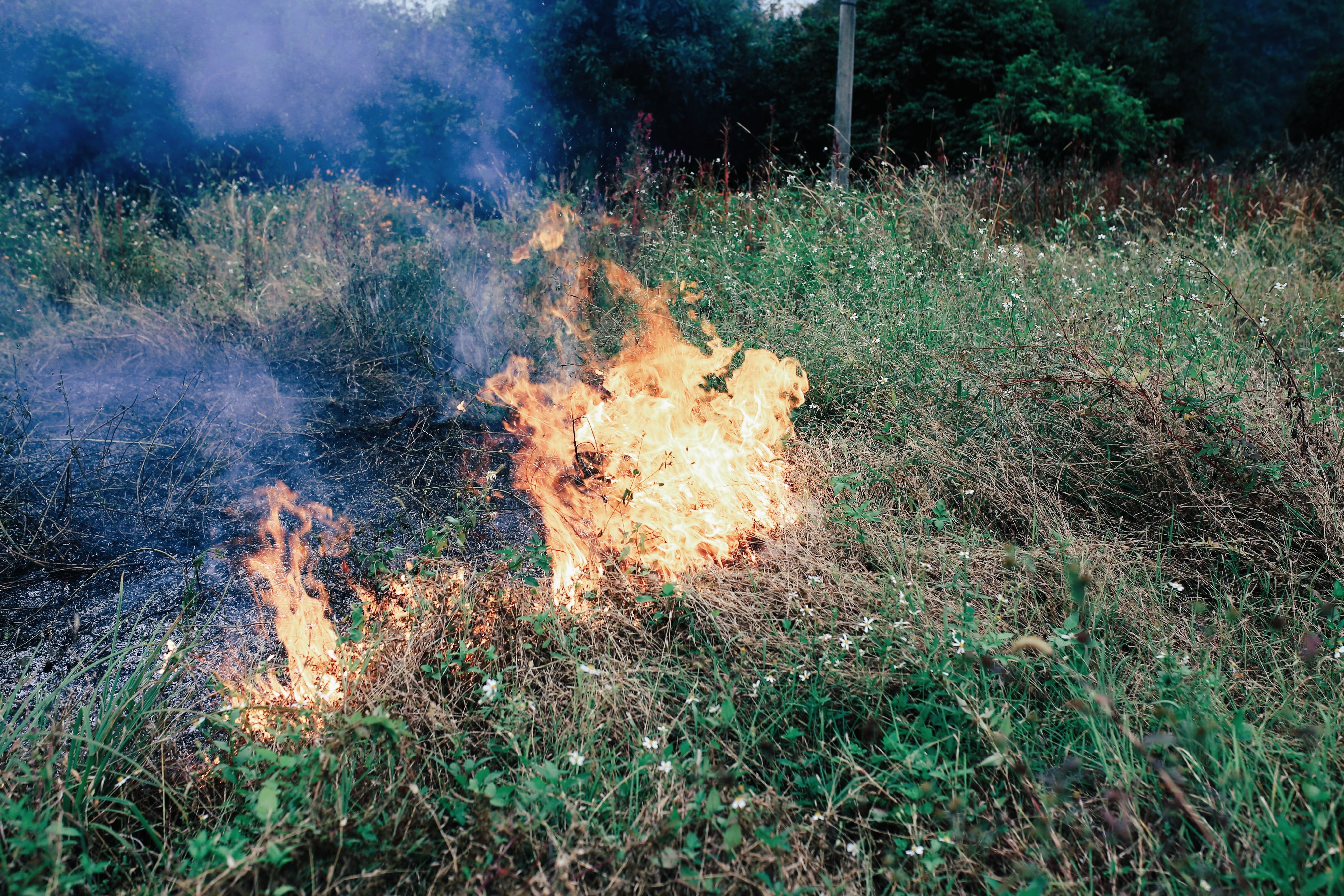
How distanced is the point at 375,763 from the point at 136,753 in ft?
2.17

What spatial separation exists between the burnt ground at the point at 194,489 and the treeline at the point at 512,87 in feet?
15.2

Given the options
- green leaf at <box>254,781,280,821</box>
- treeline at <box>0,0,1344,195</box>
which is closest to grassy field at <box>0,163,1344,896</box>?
green leaf at <box>254,781,280,821</box>

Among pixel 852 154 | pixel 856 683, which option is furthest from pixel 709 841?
pixel 852 154

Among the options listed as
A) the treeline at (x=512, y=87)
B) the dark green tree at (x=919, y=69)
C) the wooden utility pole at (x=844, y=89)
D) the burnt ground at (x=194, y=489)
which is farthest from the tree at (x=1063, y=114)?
the burnt ground at (x=194, y=489)

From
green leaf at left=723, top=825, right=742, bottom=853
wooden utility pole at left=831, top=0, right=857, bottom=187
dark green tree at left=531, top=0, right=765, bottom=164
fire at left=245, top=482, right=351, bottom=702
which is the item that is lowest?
fire at left=245, top=482, right=351, bottom=702

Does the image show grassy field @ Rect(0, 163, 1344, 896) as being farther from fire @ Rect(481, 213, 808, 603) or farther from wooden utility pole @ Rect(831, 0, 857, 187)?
wooden utility pole @ Rect(831, 0, 857, 187)

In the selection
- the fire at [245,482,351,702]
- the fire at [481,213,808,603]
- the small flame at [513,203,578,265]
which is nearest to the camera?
the fire at [245,482,351,702]

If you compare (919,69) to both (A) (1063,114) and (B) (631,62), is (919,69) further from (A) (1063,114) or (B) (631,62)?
(B) (631,62)

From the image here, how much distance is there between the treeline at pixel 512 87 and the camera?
9.21m

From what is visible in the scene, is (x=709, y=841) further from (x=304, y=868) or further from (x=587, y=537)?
(x=587, y=537)

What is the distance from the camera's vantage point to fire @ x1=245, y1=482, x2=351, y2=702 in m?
2.09

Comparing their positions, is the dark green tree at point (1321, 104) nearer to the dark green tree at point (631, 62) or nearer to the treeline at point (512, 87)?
the treeline at point (512, 87)

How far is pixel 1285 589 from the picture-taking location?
7.45ft

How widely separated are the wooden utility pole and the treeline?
321 mm
